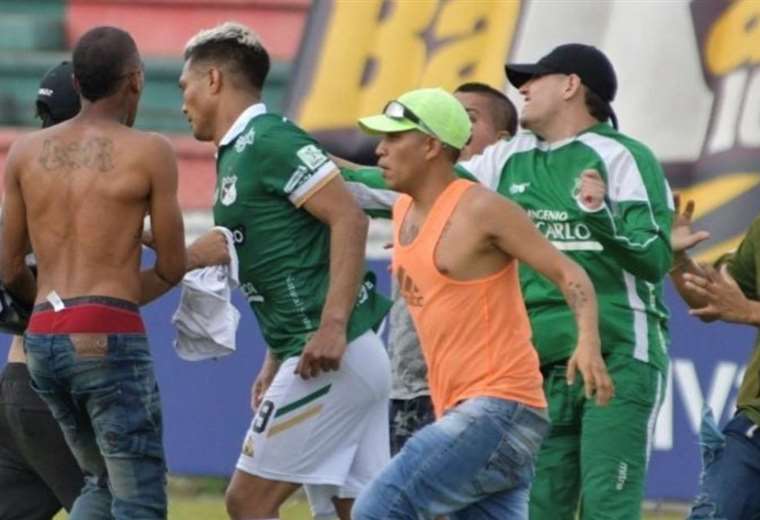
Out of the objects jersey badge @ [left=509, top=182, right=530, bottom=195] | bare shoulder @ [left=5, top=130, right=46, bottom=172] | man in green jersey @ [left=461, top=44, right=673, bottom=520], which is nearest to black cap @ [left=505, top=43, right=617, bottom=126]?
man in green jersey @ [left=461, top=44, right=673, bottom=520]

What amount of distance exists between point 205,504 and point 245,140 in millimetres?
4171

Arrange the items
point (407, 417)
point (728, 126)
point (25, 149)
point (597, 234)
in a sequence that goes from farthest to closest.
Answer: point (728, 126)
point (407, 417)
point (597, 234)
point (25, 149)

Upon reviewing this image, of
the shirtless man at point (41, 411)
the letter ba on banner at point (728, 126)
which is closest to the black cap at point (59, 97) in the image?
the shirtless man at point (41, 411)

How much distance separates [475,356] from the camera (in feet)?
21.6

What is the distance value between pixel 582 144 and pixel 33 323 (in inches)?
77.3

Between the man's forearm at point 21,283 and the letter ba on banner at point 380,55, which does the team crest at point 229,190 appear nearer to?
the man's forearm at point 21,283

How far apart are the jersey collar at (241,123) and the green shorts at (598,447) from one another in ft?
4.31

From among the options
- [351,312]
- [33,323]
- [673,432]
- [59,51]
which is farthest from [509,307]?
[59,51]

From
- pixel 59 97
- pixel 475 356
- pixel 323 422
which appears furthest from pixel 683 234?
pixel 59 97

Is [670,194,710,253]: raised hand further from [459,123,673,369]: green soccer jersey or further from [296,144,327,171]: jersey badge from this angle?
[296,144,327,171]: jersey badge

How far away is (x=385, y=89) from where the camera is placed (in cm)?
1151

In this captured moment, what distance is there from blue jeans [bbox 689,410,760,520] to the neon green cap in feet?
4.84

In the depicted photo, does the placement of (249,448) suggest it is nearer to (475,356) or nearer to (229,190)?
(229,190)

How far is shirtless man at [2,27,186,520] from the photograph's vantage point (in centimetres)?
678
